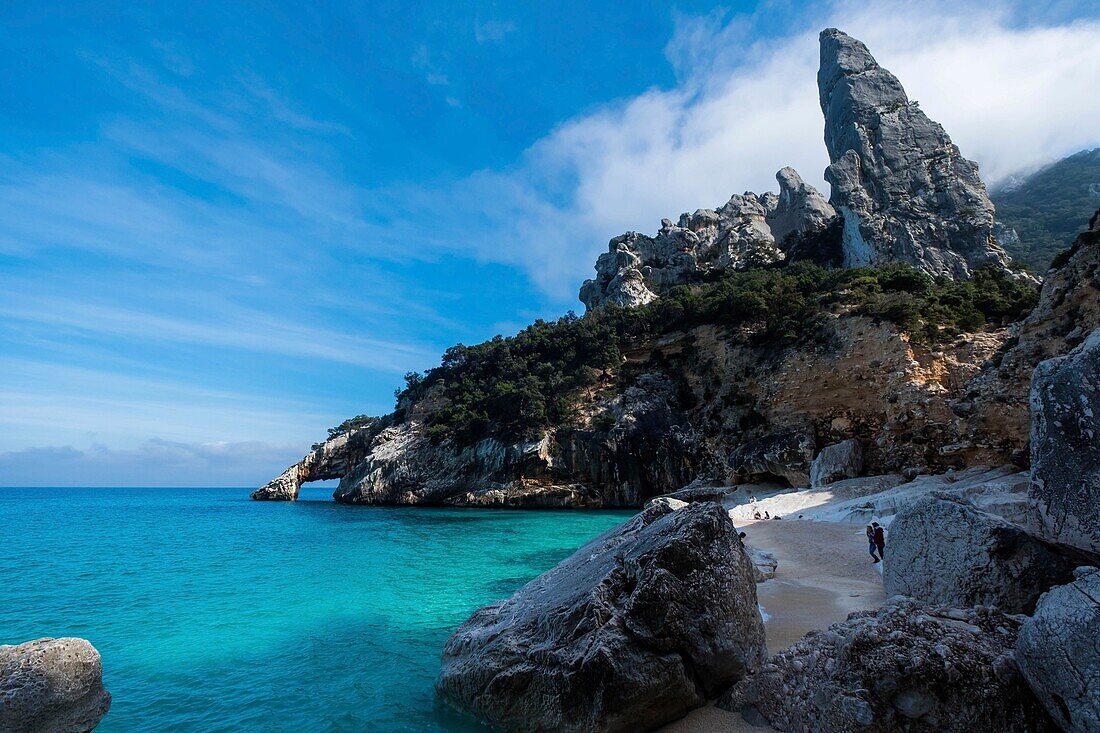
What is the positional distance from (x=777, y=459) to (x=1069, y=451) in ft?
108

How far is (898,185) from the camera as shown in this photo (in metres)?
54.6

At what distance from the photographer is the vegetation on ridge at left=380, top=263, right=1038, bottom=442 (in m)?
33.5

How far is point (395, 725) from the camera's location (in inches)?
277

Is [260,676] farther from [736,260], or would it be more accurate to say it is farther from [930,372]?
[736,260]

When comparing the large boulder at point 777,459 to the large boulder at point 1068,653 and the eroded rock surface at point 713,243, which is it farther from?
the large boulder at point 1068,653

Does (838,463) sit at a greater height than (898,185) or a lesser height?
lesser

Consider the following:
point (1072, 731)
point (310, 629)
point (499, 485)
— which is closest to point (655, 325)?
point (499, 485)

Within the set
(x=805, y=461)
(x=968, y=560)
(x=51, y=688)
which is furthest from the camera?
(x=805, y=461)

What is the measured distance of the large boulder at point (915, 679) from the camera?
4070 mm

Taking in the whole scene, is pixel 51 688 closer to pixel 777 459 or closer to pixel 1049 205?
pixel 777 459

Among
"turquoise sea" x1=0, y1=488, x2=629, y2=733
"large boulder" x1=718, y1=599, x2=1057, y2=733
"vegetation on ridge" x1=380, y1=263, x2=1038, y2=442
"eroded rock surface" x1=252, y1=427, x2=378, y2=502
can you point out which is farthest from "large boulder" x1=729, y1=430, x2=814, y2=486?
"eroded rock surface" x1=252, y1=427, x2=378, y2=502

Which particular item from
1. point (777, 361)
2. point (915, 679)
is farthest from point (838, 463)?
point (915, 679)

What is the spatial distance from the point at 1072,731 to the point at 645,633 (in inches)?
140

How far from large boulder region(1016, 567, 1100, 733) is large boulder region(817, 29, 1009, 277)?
2228 inches
